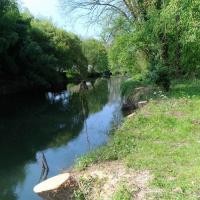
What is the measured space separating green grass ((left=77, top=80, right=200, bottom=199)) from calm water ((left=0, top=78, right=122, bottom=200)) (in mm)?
2202

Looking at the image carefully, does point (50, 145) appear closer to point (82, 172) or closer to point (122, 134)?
point (122, 134)

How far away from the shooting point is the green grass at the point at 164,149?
8.66 m

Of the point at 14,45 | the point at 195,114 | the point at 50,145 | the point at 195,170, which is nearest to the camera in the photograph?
the point at 195,170

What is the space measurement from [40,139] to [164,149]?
10.6 m

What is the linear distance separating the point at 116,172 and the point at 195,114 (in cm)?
708

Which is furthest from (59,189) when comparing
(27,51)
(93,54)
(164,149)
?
(93,54)

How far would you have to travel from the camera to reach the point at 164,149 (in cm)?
1152

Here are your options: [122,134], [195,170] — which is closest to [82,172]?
[195,170]

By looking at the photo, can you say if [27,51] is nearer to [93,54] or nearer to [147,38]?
[147,38]

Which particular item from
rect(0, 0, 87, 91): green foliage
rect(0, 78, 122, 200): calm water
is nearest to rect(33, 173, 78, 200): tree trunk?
rect(0, 78, 122, 200): calm water

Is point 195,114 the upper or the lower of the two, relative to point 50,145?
upper

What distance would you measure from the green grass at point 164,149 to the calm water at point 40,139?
2.20 meters

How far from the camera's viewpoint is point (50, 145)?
63.5ft

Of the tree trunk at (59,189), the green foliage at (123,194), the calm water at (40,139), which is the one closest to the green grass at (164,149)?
the green foliage at (123,194)
